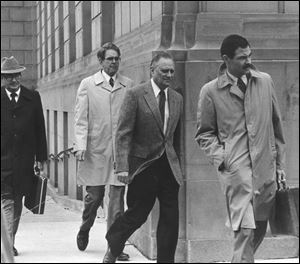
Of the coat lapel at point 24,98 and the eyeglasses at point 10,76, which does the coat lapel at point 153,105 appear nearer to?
the coat lapel at point 24,98

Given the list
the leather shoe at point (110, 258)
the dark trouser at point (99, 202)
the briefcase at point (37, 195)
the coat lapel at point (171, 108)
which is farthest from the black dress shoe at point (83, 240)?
the coat lapel at point (171, 108)

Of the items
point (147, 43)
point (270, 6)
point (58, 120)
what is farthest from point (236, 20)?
point (58, 120)

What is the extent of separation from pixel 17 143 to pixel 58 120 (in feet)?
35.2

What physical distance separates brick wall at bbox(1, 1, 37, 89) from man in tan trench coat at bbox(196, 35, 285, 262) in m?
20.4

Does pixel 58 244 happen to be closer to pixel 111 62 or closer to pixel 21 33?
pixel 111 62

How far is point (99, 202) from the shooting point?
8406mm

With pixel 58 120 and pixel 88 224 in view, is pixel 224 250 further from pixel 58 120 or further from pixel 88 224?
pixel 58 120

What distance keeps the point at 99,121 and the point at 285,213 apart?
2573 mm

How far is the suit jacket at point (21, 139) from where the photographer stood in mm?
8305

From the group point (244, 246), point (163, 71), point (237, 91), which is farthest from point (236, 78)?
point (244, 246)

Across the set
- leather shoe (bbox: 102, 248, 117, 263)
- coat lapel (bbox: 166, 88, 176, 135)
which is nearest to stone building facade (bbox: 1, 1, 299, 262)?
leather shoe (bbox: 102, 248, 117, 263)

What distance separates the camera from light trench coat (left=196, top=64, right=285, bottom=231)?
247 inches

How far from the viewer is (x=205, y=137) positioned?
643 cm

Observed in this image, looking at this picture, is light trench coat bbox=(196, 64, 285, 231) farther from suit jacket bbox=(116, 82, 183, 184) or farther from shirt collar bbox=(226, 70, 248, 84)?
suit jacket bbox=(116, 82, 183, 184)
